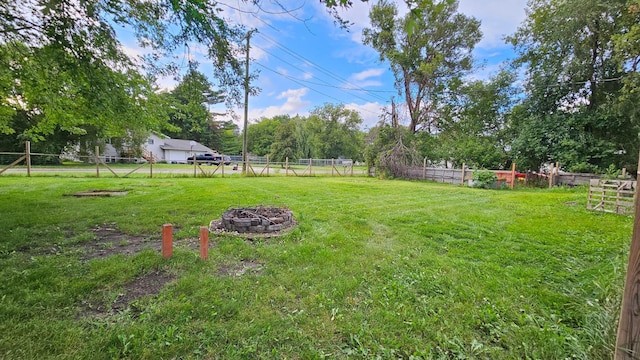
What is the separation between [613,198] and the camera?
6.16 metres

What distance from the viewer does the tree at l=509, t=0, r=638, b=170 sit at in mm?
11898

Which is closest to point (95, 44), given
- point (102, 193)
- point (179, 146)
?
point (102, 193)

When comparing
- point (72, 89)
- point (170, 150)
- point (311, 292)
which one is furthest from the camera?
point (170, 150)

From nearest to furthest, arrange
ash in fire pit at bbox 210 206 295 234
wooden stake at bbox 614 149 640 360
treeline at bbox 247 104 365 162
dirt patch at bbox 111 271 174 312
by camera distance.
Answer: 1. wooden stake at bbox 614 149 640 360
2. dirt patch at bbox 111 271 174 312
3. ash in fire pit at bbox 210 206 295 234
4. treeline at bbox 247 104 365 162

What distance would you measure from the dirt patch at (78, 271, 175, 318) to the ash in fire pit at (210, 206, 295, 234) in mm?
1398

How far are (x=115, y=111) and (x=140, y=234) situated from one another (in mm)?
2543

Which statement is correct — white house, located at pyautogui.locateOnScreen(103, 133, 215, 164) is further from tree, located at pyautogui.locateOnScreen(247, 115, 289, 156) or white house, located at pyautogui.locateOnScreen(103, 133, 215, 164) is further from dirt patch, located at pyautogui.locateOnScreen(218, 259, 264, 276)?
dirt patch, located at pyautogui.locateOnScreen(218, 259, 264, 276)

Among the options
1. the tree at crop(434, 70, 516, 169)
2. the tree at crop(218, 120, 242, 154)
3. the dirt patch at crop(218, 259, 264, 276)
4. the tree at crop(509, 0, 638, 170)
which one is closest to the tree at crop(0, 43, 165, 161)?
the dirt patch at crop(218, 259, 264, 276)

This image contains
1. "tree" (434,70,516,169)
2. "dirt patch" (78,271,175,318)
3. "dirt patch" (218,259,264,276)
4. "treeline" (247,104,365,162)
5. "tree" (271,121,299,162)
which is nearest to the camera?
"dirt patch" (78,271,175,318)

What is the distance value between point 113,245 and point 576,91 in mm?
19955

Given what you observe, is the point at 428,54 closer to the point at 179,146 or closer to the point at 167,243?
the point at 167,243

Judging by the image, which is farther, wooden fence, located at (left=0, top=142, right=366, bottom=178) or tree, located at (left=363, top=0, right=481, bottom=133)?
tree, located at (left=363, top=0, right=481, bottom=133)

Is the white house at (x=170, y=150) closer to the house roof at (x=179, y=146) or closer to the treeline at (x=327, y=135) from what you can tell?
the house roof at (x=179, y=146)

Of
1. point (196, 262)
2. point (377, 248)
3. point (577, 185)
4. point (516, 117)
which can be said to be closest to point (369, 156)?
point (516, 117)
